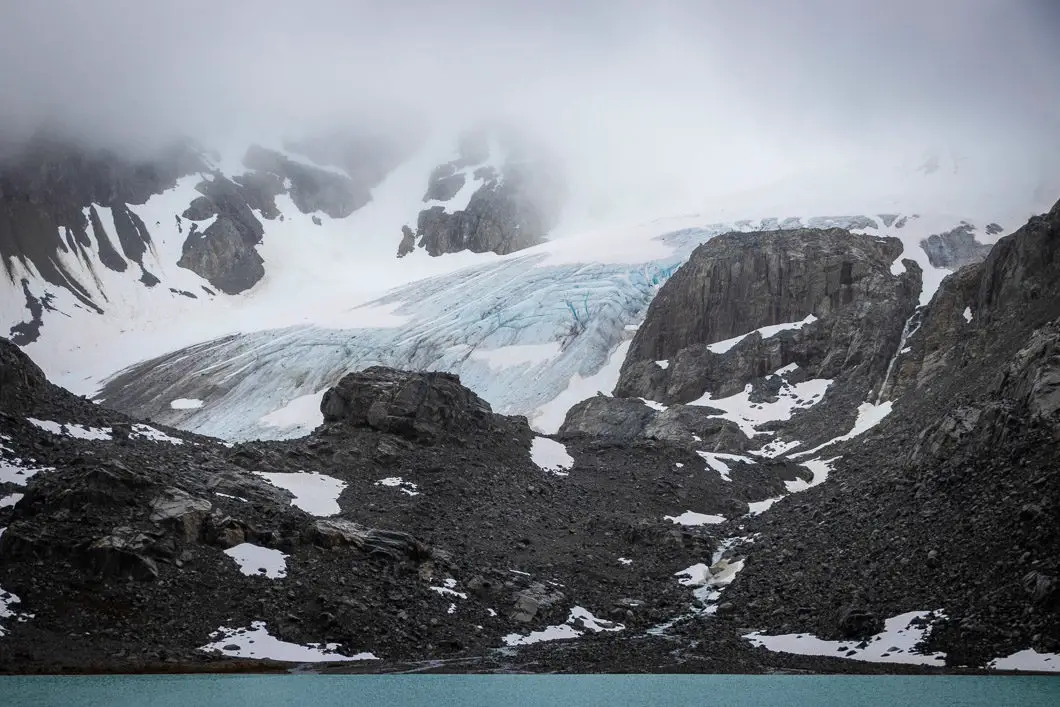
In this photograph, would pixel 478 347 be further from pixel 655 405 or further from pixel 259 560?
pixel 259 560

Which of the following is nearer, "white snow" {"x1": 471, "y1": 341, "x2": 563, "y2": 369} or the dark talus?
"white snow" {"x1": 471, "y1": 341, "x2": 563, "y2": 369}

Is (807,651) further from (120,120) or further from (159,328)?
(120,120)

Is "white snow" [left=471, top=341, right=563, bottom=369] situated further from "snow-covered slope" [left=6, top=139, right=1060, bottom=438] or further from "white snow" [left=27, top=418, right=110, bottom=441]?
"white snow" [left=27, top=418, right=110, bottom=441]

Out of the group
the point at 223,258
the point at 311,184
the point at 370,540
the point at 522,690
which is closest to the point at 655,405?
the point at 370,540

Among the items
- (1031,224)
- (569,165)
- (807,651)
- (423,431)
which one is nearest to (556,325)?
(423,431)

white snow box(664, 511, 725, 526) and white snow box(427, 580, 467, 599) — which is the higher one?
white snow box(427, 580, 467, 599)

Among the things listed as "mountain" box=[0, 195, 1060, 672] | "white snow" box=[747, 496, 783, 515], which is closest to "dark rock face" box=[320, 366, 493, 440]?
"mountain" box=[0, 195, 1060, 672]

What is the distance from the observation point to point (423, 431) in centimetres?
5316

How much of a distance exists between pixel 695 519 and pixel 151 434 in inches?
1075

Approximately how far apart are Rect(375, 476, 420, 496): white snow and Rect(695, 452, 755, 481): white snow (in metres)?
18.5

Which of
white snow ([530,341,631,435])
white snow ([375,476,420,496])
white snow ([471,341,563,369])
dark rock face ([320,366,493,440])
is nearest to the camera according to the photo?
white snow ([375,476,420,496])

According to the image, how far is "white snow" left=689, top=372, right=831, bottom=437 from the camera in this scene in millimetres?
65369

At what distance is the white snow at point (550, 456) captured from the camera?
55188mm

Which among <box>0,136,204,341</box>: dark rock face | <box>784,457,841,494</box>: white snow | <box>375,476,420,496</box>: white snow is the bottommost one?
<box>784,457,841,494</box>: white snow
